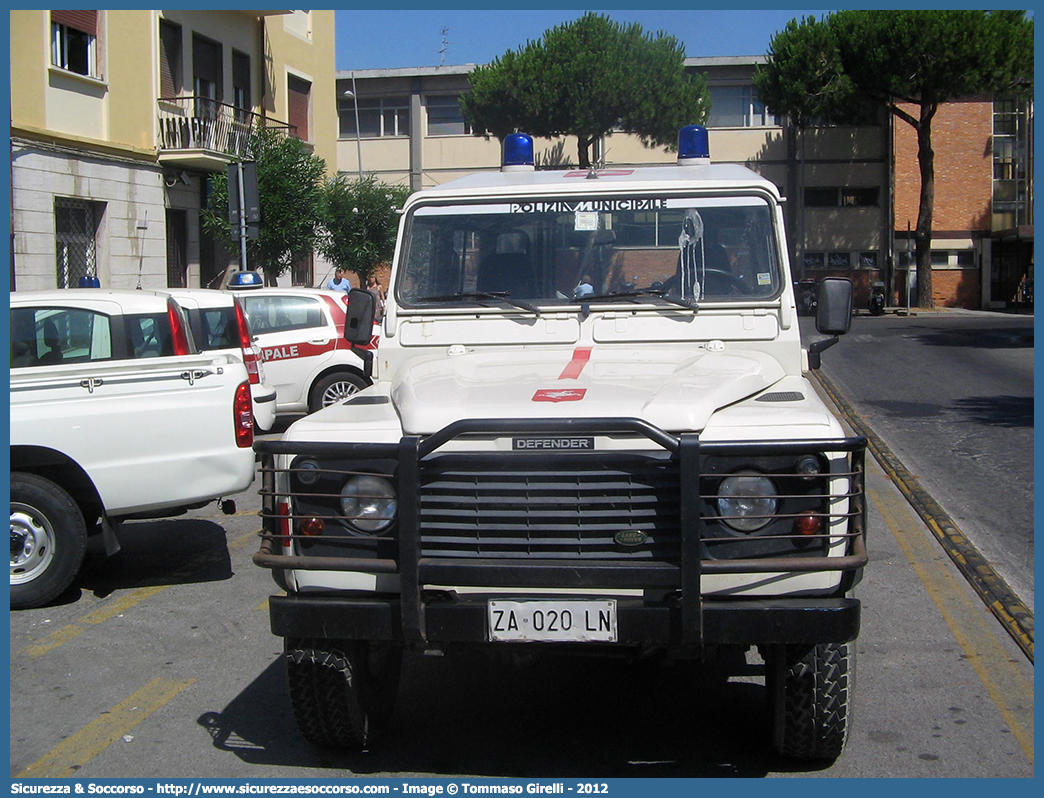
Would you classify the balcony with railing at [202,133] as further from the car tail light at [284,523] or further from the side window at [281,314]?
the car tail light at [284,523]

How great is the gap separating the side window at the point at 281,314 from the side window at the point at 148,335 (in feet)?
21.0

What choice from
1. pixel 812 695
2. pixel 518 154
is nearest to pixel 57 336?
pixel 518 154

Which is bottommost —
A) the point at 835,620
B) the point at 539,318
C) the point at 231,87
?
the point at 835,620

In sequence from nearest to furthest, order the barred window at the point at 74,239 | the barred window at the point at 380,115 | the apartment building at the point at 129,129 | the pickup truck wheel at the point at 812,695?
the pickup truck wheel at the point at 812,695 → the apartment building at the point at 129,129 → the barred window at the point at 74,239 → the barred window at the point at 380,115

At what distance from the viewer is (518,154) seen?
255 inches

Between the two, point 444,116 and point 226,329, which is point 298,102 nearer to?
point 226,329

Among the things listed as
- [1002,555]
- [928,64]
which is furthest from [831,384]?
[928,64]

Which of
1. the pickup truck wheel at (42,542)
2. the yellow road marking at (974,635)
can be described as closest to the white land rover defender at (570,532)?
the yellow road marking at (974,635)

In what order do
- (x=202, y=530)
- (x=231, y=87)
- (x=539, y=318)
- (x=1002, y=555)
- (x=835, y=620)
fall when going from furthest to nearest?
(x=231, y=87) < (x=202, y=530) < (x=1002, y=555) < (x=539, y=318) < (x=835, y=620)

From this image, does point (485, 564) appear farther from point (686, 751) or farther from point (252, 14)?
point (252, 14)

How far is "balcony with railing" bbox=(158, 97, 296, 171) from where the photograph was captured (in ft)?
72.8

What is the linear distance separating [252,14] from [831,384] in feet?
53.5

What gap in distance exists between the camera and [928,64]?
39.6m

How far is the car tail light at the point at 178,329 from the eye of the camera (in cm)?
721
